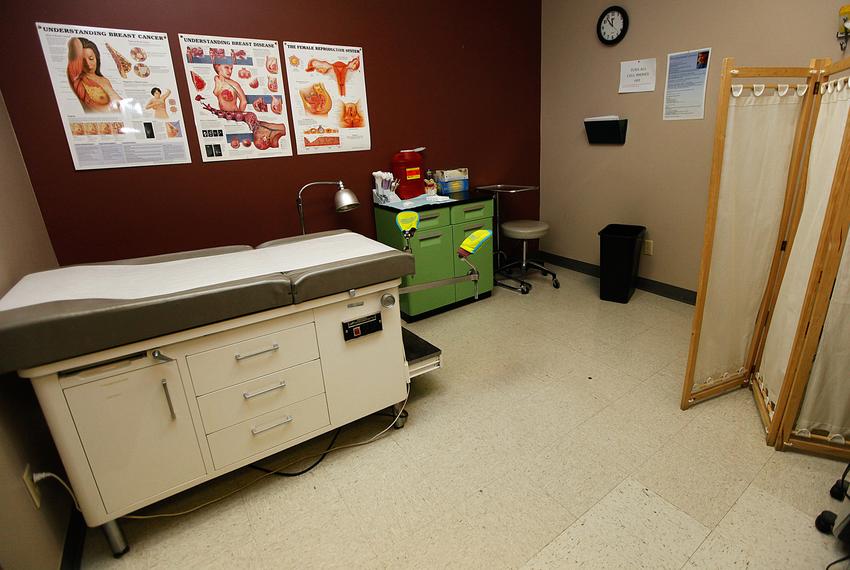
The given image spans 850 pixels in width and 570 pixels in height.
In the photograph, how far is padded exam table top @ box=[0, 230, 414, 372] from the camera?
1.22m

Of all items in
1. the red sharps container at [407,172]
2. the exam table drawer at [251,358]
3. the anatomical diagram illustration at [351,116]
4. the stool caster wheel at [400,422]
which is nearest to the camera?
the exam table drawer at [251,358]

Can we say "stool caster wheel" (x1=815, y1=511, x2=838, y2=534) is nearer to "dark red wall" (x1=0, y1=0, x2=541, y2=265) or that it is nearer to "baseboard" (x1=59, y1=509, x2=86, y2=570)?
"baseboard" (x1=59, y1=509, x2=86, y2=570)

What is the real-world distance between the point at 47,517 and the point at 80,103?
6.55ft

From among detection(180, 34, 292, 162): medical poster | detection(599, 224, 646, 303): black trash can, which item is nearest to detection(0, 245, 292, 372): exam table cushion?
detection(180, 34, 292, 162): medical poster

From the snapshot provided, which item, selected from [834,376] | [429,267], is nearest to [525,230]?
[429,267]

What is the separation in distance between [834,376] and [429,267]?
7.38ft

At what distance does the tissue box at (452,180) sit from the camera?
3567 millimetres

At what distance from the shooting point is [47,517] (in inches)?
54.8

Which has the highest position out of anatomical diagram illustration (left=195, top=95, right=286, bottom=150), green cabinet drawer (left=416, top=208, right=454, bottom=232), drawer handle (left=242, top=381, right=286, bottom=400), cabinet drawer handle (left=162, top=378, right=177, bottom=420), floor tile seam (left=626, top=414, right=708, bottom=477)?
anatomical diagram illustration (left=195, top=95, right=286, bottom=150)

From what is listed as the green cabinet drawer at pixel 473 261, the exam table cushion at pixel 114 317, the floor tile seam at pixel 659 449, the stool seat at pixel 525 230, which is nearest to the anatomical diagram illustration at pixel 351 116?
the green cabinet drawer at pixel 473 261

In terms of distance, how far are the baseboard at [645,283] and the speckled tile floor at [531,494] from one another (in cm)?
114

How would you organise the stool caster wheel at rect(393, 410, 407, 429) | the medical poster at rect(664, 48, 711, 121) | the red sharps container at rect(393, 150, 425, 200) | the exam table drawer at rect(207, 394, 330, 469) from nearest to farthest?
the exam table drawer at rect(207, 394, 330, 469)
the stool caster wheel at rect(393, 410, 407, 429)
the medical poster at rect(664, 48, 711, 121)
the red sharps container at rect(393, 150, 425, 200)

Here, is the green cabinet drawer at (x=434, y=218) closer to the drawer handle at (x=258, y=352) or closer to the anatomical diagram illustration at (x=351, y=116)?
the anatomical diagram illustration at (x=351, y=116)

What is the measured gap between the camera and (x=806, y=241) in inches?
68.7
